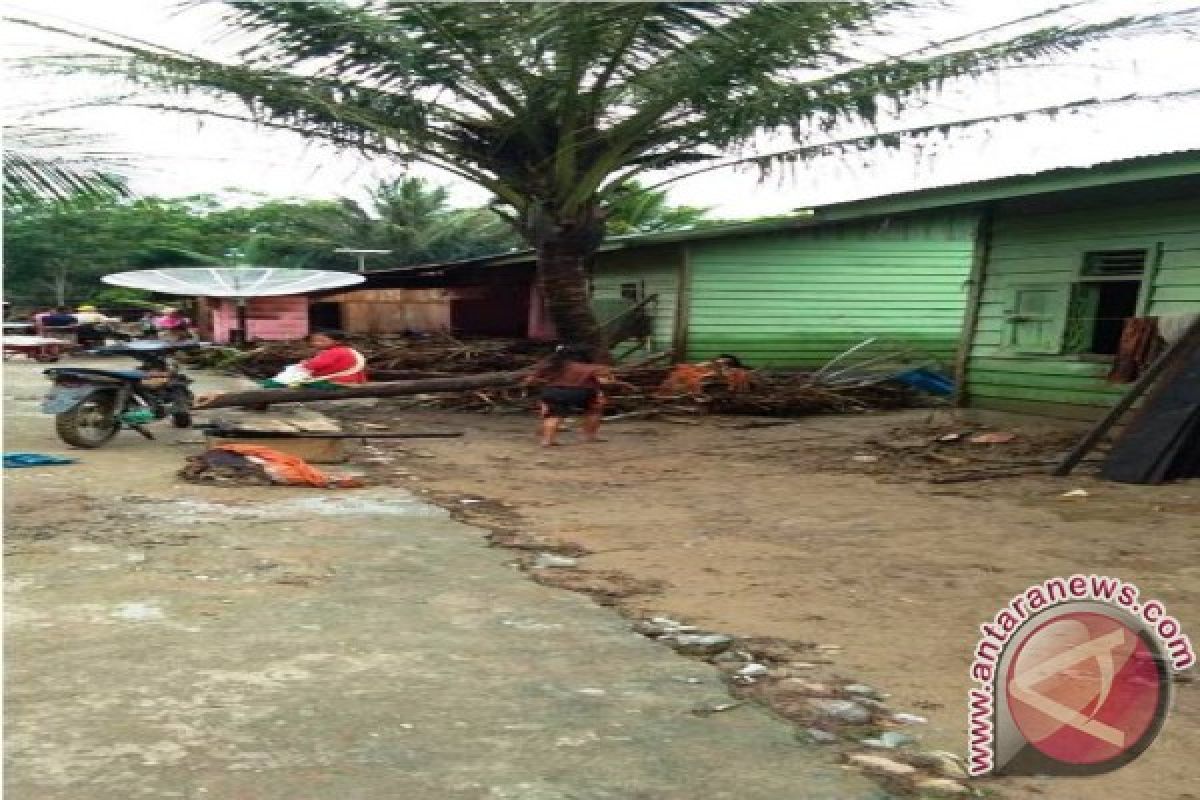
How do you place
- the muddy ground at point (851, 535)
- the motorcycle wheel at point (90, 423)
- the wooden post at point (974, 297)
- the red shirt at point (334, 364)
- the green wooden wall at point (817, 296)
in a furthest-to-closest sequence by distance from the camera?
the green wooden wall at point (817, 296)
the wooden post at point (974, 297)
the red shirt at point (334, 364)
the motorcycle wheel at point (90, 423)
the muddy ground at point (851, 535)

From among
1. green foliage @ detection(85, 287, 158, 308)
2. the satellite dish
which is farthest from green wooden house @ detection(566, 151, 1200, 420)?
green foliage @ detection(85, 287, 158, 308)

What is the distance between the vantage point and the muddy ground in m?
3.42

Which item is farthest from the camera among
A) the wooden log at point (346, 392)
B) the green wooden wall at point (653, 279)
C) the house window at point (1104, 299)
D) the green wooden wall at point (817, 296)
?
the green wooden wall at point (653, 279)

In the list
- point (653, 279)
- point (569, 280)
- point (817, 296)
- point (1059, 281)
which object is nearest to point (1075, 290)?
point (1059, 281)

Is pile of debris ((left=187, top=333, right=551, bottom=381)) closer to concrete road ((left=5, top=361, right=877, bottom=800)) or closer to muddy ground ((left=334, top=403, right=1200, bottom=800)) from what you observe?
muddy ground ((left=334, top=403, right=1200, bottom=800))

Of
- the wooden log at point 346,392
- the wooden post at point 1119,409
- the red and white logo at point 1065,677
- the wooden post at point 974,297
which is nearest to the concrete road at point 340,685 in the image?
the red and white logo at point 1065,677

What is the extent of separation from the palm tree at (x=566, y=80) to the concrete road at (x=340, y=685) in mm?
5857

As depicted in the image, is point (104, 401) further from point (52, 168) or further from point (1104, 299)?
point (1104, 299)

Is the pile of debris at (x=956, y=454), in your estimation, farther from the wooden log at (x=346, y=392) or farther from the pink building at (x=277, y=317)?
the pink building at (x=277, y=317)

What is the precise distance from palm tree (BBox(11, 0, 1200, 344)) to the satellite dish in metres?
4.99

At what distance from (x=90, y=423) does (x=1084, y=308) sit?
10.6 meters

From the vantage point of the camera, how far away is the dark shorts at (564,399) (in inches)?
393

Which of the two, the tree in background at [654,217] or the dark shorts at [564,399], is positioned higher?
the tree in background at [654,217]

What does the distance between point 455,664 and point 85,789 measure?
1250mm
